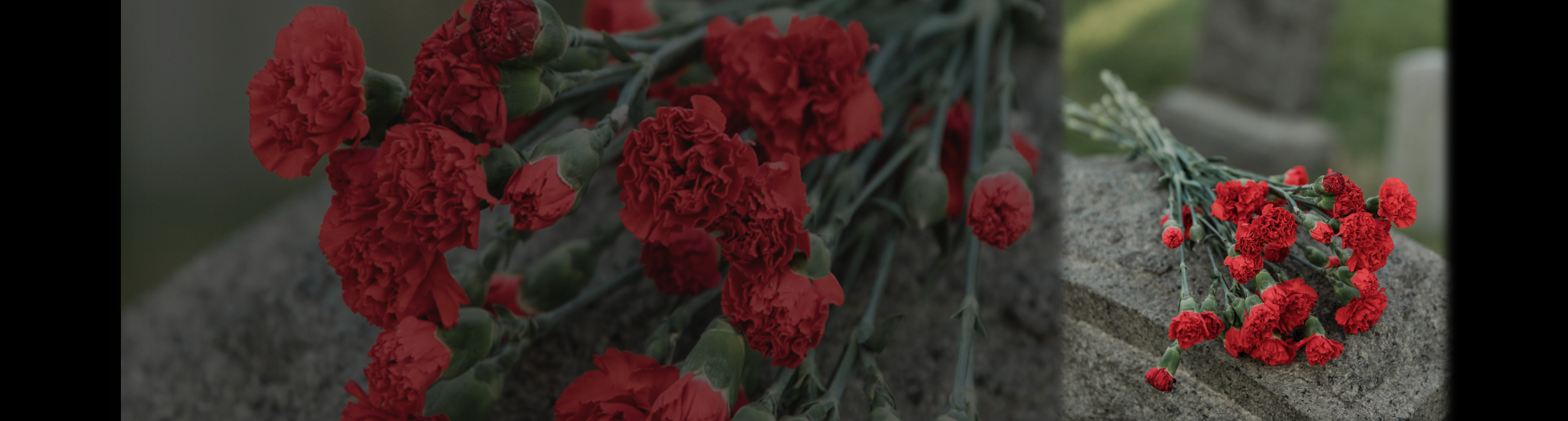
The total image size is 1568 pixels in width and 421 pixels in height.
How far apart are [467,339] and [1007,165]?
253mm

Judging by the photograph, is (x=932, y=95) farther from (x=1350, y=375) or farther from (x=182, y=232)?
(x=182, y=232)

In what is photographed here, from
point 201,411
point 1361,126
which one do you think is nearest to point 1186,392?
point 201,411

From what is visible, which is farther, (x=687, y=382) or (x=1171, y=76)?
(x=1171, y=76)

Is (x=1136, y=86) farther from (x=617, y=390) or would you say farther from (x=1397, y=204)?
(x=617, y=390)

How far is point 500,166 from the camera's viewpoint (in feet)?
1.14

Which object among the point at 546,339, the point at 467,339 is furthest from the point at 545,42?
the point at 546,339

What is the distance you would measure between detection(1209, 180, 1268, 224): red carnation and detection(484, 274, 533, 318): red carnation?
0.31 metres

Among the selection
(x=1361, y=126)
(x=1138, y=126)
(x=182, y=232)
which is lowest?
(x=1361, y=126)

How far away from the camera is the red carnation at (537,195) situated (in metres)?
0.33

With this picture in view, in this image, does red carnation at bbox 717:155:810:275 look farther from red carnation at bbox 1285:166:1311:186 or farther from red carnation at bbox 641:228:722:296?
red carnation at bbox 1285:166:1311:186

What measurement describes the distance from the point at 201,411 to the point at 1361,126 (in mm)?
1684

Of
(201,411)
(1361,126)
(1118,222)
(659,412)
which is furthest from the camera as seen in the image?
(1361,126)

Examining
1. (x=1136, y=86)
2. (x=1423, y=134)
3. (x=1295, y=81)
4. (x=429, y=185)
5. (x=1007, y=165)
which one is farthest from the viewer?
(x=1136, y=86)

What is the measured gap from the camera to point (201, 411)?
1.90ft
